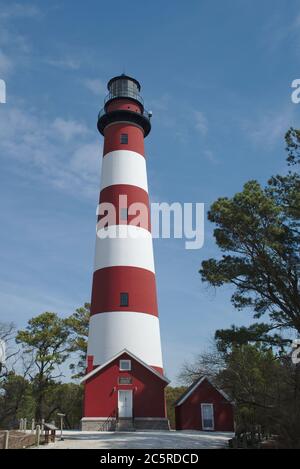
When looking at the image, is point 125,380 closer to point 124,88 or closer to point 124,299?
point 124,299

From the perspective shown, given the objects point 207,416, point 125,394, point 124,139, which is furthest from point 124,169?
point 207,416

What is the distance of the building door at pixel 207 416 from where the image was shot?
24156 mm

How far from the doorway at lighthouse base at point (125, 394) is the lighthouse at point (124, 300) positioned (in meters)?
0.05

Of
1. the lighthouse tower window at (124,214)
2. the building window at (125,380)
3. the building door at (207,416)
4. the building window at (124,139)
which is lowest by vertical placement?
the building door at (207,416)

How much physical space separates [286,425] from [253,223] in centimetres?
663

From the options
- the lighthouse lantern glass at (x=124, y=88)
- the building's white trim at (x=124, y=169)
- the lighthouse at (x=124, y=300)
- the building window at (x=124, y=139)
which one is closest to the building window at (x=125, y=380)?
the lighthouse at (x=124, y=300)

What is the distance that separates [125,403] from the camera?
23250mm

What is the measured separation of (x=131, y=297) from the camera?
2469cm

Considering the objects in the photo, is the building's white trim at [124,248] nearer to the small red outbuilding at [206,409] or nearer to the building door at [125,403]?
the building door at [125,403]

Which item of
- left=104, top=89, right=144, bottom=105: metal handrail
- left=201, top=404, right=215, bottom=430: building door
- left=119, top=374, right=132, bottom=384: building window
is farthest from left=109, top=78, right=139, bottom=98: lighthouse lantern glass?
left=201, top=404, right=215, bottom=430: building door

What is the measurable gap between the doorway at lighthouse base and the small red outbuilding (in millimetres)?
1572

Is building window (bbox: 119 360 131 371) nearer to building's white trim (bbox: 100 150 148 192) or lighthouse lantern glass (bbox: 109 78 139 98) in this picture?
building's white trim (bbox: 100 150 148 192)

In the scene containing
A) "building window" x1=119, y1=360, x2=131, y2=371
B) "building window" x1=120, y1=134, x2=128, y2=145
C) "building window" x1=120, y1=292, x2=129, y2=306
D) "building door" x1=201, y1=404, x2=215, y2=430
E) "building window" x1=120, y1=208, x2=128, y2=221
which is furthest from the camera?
"building window" x1=120, y1=134, x2=128, y2=145

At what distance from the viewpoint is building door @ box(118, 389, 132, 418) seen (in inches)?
907
